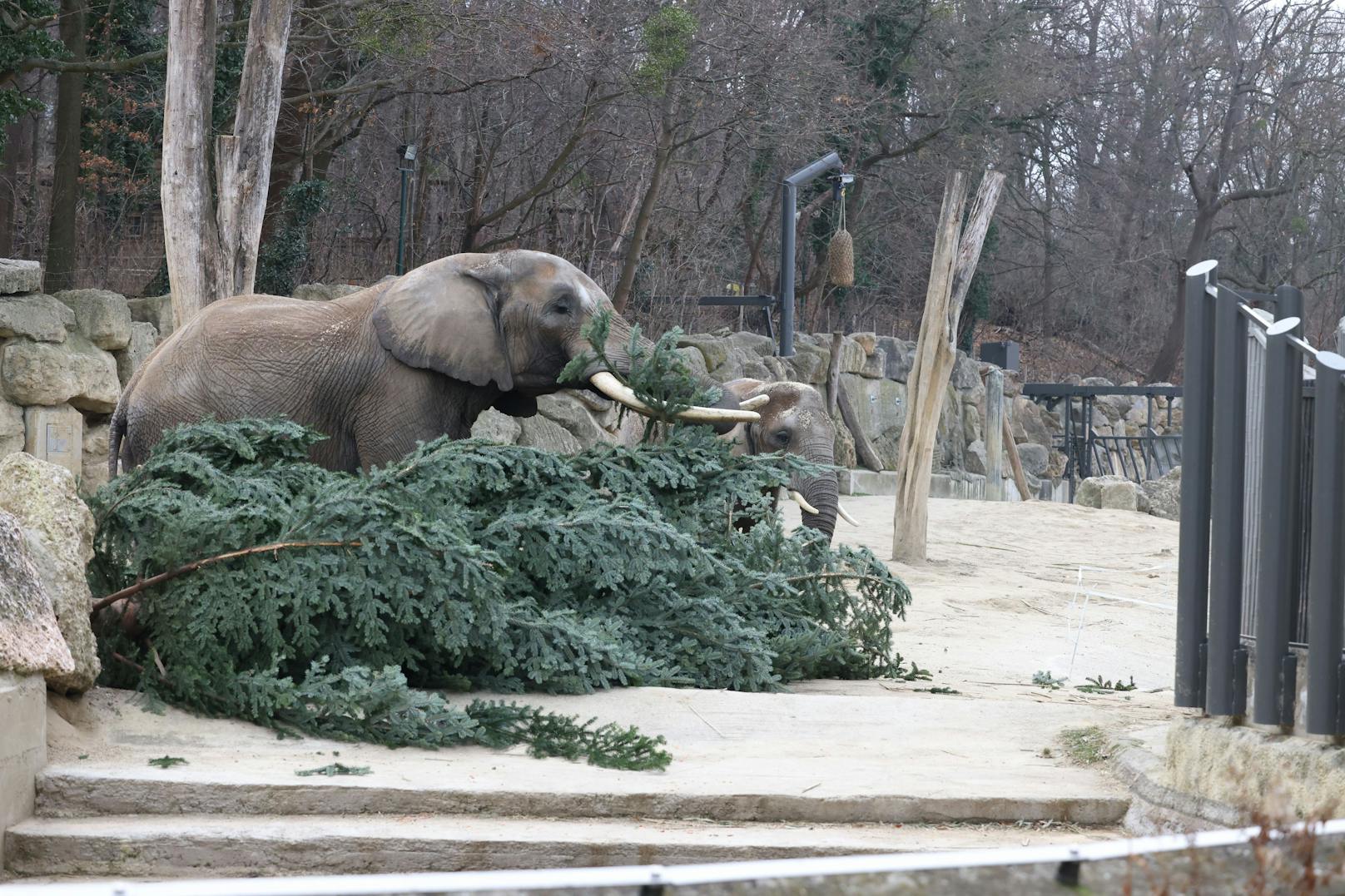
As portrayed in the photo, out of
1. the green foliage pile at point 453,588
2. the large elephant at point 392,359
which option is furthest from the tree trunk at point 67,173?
the green foliage pile at point 453,588

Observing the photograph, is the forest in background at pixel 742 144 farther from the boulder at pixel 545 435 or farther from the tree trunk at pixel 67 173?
the boulder at pixel 545 435

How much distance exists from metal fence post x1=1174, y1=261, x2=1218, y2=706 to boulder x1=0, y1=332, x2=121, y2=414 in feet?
36.6

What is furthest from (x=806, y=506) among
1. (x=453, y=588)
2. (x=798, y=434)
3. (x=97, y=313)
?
(x=97, y=313)

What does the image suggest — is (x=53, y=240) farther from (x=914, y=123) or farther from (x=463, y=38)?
(x=914, y=123)

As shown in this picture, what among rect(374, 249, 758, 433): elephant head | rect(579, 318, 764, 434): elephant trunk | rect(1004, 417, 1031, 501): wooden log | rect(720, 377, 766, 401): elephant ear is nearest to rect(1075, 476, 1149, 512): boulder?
rect(1004, 417, 1031, 501): wooden log

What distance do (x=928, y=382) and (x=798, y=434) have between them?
254 centimetres

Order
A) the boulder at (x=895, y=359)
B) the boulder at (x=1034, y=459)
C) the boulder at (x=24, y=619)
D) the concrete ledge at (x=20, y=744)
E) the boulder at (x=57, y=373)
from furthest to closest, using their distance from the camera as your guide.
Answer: the boulder at (x=1034, y=459) < the boulder at (x=895, y=359) < the boulder at (x=57, y=373) < the boulder at (x=24, y=619) < the concrete ledge at (x=20, y=744)

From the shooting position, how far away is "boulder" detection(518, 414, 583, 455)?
1602cm

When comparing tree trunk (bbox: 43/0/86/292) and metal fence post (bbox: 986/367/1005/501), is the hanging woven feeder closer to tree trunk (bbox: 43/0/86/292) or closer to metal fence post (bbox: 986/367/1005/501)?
metal fence post (bbox: 986/367/1005/501)

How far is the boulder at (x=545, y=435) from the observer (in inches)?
631

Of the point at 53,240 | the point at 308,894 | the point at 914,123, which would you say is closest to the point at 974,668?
the point at 308,894

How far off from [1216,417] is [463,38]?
12927 mm

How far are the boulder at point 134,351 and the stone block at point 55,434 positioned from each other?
0.62 metres

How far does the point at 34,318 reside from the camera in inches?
527
